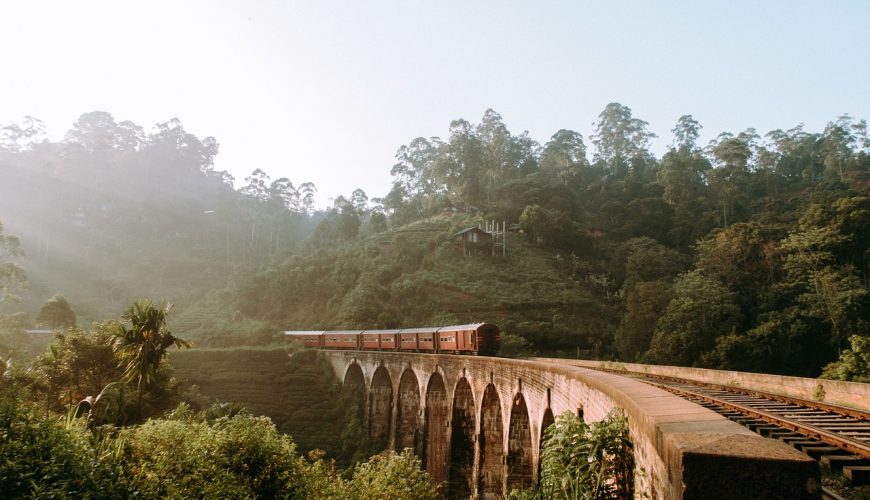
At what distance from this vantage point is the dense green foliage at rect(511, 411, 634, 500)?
15.7 ft

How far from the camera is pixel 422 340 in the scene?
27.1m

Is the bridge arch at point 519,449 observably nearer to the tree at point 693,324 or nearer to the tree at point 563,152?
the tree at point 693,324

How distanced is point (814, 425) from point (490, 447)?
12038mm

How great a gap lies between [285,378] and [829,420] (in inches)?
1223

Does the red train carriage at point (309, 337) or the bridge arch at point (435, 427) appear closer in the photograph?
the bridge arch at point (435, 427)

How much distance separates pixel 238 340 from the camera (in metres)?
41.4

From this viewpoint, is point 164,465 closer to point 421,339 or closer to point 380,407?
point 421,339

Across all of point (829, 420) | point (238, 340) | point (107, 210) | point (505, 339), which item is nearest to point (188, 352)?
point (238, 340)

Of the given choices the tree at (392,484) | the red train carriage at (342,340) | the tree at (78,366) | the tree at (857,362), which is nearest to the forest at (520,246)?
the tree at (857,362)

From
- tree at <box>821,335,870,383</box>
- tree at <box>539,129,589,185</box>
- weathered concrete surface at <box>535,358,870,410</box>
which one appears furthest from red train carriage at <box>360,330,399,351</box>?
tree at <box>539,129,589,185</box>

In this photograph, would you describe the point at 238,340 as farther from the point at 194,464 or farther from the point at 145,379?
the point at 194,464

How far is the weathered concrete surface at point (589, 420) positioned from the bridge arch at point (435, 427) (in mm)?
45

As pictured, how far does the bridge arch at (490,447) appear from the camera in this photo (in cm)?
1739

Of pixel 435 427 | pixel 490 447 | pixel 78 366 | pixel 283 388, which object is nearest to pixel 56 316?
pixel 283 388
